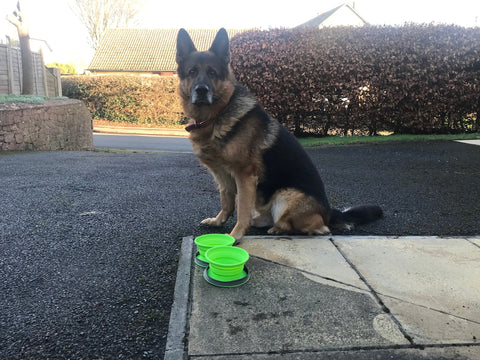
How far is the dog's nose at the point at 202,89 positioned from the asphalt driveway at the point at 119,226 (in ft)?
4.59

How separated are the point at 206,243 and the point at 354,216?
176 centimetres

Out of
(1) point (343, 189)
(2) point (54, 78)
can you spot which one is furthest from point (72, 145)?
(1) point (343, 189)

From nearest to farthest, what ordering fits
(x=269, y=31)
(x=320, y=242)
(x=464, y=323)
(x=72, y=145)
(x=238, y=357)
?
(x=238, y=357), (x=464, y=323), (x=320, y=242), (x=269, y=31), (x=72, y=145)

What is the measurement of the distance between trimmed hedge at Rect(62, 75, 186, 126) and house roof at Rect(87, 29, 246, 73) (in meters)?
10.3

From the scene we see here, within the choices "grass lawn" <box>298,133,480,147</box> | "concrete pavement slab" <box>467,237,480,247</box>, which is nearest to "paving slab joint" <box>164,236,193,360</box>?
"concrete pavement slab" <box>467,237,480,247</box>

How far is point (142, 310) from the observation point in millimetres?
2301

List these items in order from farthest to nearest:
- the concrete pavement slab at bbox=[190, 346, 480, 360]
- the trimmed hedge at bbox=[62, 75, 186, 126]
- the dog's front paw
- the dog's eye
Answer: the trimmed hedge at bbox=[62, 75, 186, 126]
the dog's front paw
the dog's eye
the concrete pavement slab at bbox=[190, 346, 480, 360]

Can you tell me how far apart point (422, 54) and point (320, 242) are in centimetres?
954

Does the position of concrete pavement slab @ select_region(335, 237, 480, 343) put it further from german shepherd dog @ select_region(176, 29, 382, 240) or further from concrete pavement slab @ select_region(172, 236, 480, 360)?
german shepherd dog @ select_region(176, 29, 382, 240)

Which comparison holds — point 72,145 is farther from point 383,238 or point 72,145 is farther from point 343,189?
point 383,238

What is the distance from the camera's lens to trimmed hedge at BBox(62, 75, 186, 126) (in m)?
23.3

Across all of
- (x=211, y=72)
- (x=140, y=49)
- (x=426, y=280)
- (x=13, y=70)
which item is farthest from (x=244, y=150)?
(x=140, y=49)

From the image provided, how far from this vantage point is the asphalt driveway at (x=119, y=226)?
2.11 metres

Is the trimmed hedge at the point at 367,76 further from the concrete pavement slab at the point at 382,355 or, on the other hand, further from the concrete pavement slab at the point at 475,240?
the concrete pavement slab at the point at 382,355
